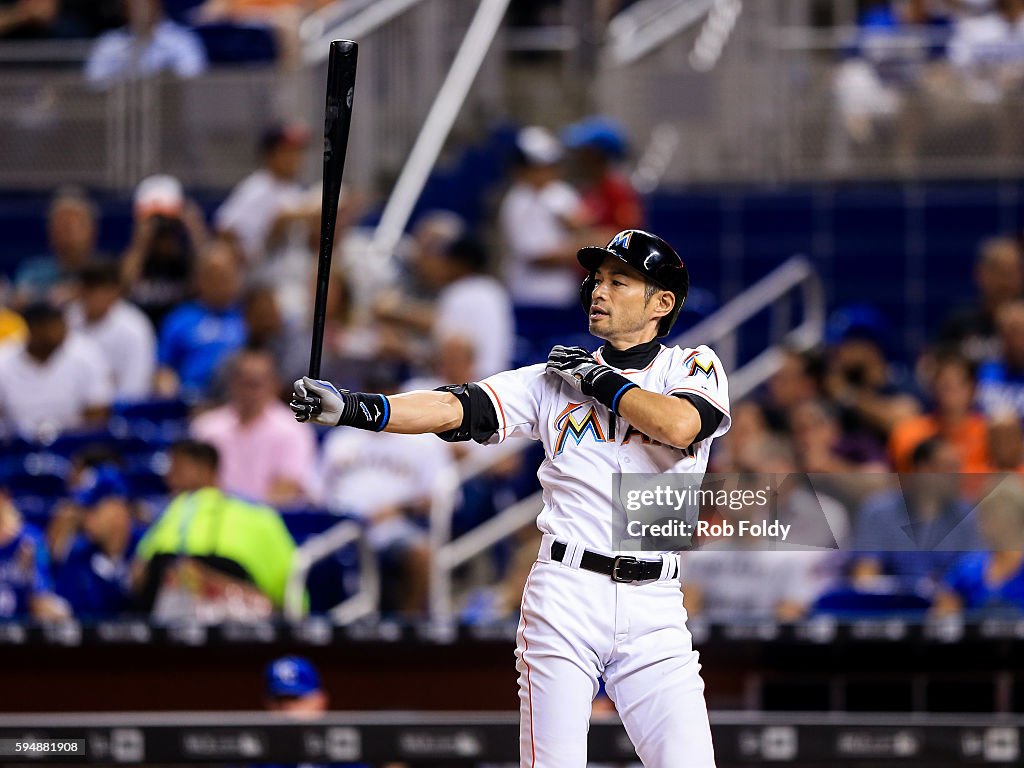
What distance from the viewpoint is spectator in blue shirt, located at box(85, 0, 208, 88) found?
11.5m

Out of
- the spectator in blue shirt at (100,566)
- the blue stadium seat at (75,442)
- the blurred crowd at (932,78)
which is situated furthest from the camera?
the blurred crowd at (932,78)

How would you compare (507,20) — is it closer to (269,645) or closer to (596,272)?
(269,645)

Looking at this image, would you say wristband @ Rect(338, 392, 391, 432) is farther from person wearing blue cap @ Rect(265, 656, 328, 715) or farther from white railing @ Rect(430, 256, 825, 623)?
white railing @ Rect(430, 256, 825, 623)

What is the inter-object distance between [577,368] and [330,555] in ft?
11.7

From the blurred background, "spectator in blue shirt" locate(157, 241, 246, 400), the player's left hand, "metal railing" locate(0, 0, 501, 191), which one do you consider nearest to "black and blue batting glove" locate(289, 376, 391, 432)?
the player's left hand

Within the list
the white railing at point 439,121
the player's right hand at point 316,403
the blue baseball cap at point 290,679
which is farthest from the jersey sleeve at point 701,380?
the white railing at point 439,121

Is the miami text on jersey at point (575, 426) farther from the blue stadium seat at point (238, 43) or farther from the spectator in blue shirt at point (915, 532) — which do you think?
the blue stadium seat at point (238, 43)

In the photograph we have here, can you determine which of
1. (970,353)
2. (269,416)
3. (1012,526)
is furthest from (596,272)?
(970,353)

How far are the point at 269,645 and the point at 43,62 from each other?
565 centimetres

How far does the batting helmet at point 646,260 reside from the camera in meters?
4.58

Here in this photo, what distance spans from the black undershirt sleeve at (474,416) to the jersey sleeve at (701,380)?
0.43 metres

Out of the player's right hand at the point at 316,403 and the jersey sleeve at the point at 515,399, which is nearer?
the player's right hand at the point at 316,403

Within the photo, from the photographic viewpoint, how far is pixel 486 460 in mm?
8359
